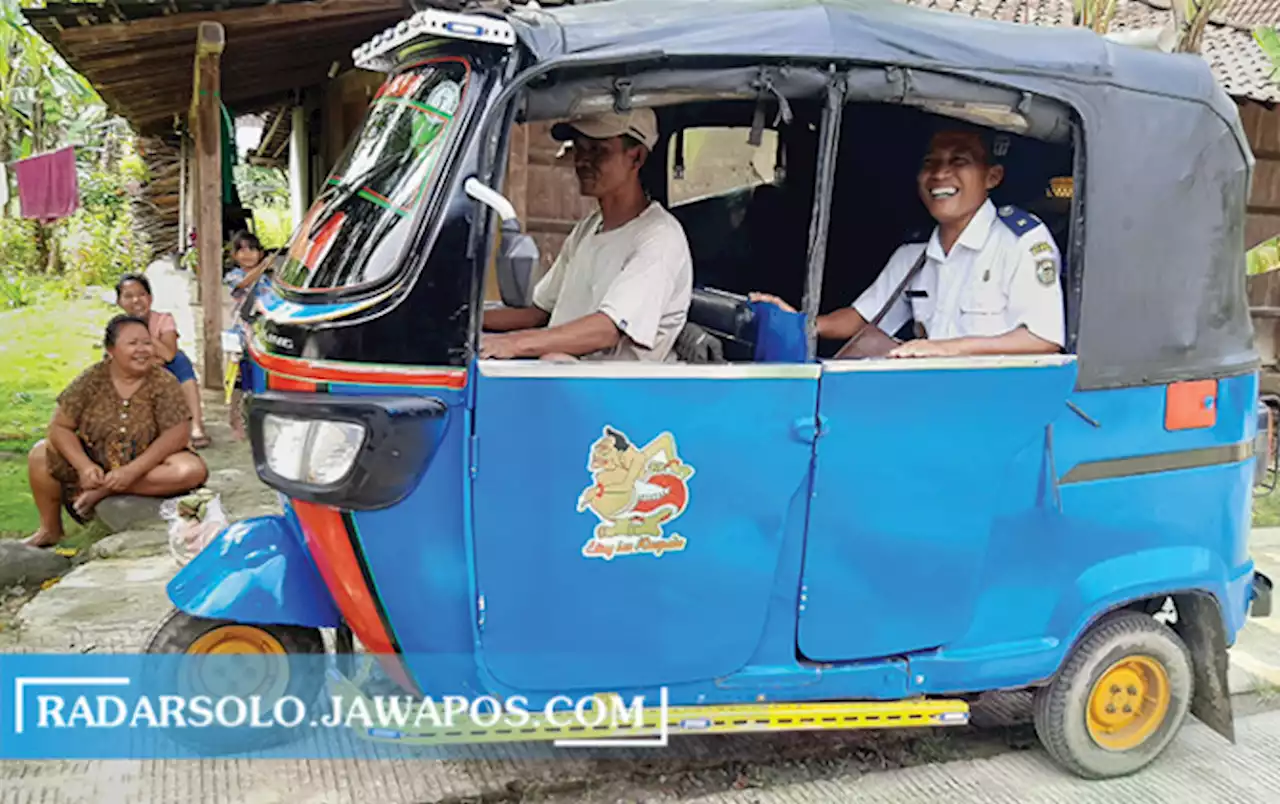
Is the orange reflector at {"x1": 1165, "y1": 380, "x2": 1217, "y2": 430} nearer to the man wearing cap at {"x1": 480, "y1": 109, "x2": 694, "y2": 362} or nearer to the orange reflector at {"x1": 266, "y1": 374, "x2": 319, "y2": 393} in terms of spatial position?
the man wearing cap at {"x1": 480, "y1": 109, "x2": 694, "y2": 362}

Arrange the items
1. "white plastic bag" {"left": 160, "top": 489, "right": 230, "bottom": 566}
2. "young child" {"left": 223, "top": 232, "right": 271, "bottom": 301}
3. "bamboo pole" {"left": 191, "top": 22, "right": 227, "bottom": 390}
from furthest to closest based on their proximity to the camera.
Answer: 1. "young child" {"left": 223, "top": 232, "right": 271, "bottom": 301}
2. "bamboo pole" {"left": 191, "top": 22, "right": 227, "bottom": 390}
3. "white plastic bag" {"left": 160, "top": 489, "right": 230, "bottom": 566}

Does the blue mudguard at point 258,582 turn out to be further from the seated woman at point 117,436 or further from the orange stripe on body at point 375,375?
the seated woman at point 117,436

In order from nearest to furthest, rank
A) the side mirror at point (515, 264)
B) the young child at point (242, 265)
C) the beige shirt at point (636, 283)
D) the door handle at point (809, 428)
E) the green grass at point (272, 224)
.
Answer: the side mirror at point (515, 264) → the door handle at point (809, 428) → the beige shirt at point (636, 283) → the young child at point (242, 265) → the green grass at point (272, 224)

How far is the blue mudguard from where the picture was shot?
8.77 ft

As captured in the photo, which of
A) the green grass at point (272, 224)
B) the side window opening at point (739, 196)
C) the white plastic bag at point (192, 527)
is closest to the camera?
the white plastic bag at point (192, 527)

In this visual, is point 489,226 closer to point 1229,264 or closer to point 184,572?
point 184,572

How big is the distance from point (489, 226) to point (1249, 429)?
2486 millimetres

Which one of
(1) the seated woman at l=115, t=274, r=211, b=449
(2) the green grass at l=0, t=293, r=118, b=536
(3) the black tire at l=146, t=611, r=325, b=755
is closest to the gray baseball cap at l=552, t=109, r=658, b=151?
(3) the black tire at l=146, t=611, r=325, b=755

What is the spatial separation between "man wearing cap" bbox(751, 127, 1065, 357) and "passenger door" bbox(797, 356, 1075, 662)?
10 cm

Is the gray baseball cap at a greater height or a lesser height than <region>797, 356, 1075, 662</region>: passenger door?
greater

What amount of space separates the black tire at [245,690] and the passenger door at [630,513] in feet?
2.05

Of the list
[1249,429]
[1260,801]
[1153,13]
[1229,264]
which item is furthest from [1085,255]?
[1153,13]

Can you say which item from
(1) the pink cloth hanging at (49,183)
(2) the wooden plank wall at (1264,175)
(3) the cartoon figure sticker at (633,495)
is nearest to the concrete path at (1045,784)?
(3) the cartoon figure sticker at (633,495)

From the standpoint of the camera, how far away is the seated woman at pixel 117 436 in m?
5.04
